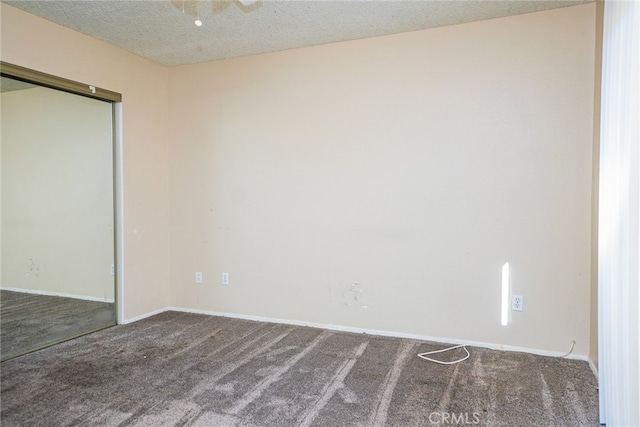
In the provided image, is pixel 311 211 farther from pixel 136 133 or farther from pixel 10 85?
pixel 10 85

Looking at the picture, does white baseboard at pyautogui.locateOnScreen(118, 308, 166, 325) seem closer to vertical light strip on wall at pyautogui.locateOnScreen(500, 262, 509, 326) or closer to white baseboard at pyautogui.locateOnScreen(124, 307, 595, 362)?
white baseboard at pyautogui.locateOnScreen(124, 307, 595, 362)

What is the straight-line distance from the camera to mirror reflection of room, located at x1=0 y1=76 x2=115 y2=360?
2797mm

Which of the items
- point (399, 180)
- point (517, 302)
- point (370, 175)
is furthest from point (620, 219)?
point (370, 175)

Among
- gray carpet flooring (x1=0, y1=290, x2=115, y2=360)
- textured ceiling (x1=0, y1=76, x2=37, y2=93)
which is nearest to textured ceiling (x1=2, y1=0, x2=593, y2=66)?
textured ceiling (x1=0, y1=76, x2=37, y2=93)

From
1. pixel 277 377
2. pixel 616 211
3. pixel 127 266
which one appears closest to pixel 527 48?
pixel 616 211

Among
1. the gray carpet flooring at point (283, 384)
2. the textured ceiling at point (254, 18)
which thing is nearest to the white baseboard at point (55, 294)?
the gray carpet flooring at point (283, 384)

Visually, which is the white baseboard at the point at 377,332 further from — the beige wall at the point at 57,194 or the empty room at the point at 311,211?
the beige wall at the point at 57,194

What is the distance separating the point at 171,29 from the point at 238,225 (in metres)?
1.75

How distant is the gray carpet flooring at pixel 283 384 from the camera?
192cm

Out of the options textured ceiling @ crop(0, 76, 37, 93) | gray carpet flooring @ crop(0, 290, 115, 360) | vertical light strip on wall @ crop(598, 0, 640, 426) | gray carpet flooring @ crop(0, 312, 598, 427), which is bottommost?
gray carpet flooring @ crop(0, 312, 598, 427)

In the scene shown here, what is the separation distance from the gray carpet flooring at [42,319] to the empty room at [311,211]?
0.02m

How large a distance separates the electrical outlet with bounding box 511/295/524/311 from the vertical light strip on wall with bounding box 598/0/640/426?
0.82m

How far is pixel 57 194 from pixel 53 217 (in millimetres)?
197

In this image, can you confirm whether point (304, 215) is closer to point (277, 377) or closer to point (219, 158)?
point (219, 158)
